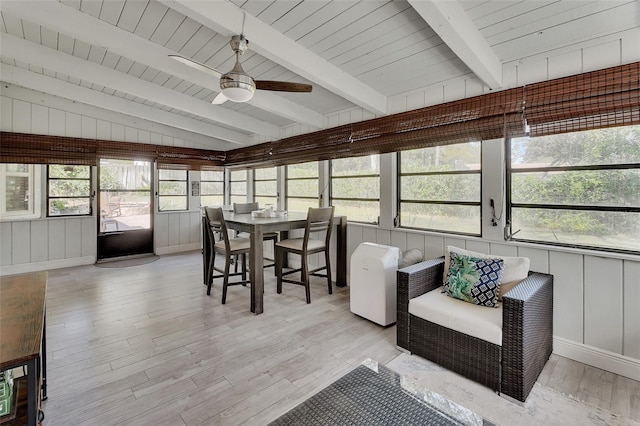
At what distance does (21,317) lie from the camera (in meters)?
1.33

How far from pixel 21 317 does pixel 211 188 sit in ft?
20.0

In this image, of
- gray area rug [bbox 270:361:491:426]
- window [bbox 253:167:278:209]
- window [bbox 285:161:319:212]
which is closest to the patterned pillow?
gray area rug [bbox 270:361:491:426]

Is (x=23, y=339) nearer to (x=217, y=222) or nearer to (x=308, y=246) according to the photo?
(x=217, y=222)

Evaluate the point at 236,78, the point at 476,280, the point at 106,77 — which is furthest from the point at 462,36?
the point at 106,77

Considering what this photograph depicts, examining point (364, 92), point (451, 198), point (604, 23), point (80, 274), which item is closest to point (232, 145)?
point (80, 274)

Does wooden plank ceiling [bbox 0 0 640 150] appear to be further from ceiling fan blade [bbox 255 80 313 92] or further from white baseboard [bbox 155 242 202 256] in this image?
white baseboard [bbox 155 242 202 256]

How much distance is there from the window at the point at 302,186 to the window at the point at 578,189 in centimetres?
289

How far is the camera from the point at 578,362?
2.41 meters

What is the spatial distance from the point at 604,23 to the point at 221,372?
11.8 ft

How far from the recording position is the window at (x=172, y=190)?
646 centimetres

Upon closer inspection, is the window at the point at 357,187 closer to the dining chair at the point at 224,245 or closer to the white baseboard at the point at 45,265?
the dining chair at the point at 224,245

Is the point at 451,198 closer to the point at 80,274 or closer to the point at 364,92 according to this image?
the point at 364,92

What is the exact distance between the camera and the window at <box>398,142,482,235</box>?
310 cm

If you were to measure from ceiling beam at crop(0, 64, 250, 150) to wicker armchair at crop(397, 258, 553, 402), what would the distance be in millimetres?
4798
